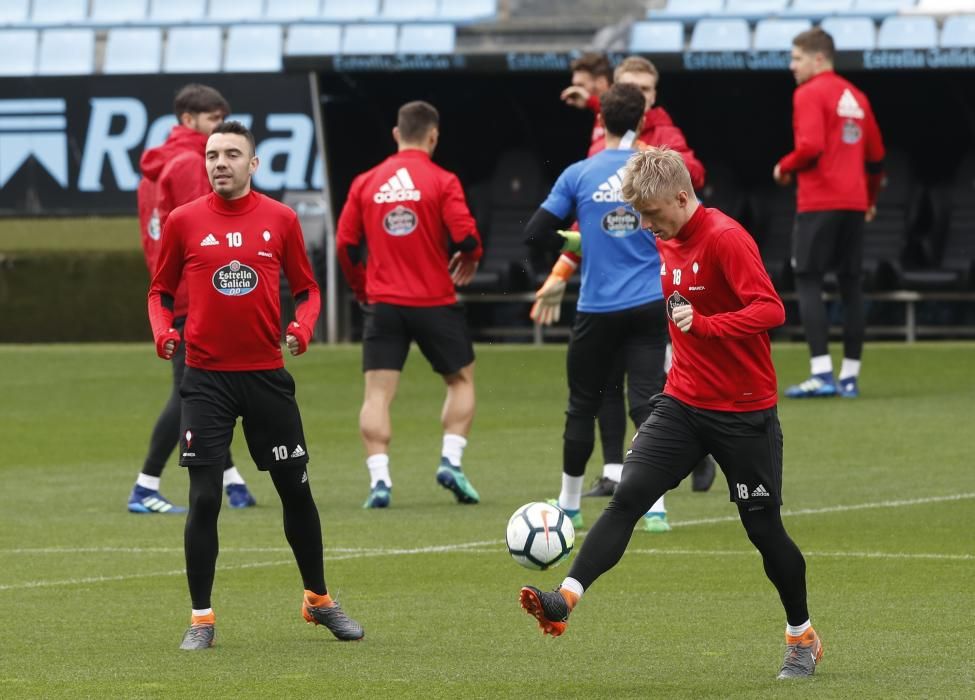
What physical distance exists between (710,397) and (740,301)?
322 millimetres

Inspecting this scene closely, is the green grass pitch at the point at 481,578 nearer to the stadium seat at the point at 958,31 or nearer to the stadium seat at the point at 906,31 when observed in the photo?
the stadium seat at the point at 958,31

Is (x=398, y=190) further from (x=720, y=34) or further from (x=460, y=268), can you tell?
(x=720, y=34)

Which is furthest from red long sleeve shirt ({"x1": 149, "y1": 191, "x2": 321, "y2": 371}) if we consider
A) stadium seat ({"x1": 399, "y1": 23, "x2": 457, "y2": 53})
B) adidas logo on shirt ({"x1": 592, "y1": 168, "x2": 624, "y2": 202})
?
stadium seat ({"x1": 399, "y1": 23, "x2": 457, "y2": 53})

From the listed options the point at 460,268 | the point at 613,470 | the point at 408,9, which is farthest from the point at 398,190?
the point at 408,9

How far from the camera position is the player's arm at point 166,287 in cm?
707

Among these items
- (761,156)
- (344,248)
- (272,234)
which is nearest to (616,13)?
(761,156)

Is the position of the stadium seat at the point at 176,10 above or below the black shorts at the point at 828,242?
above

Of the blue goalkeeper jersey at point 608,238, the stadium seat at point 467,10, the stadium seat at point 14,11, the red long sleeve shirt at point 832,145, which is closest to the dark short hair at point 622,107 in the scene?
the blue goalkeeper jersey at point 608,238

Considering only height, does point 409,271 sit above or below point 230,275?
below

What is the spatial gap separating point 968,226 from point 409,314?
11510 mm

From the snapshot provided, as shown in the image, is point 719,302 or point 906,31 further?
point 906,31

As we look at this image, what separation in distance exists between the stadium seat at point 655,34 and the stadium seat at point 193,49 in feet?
20.4

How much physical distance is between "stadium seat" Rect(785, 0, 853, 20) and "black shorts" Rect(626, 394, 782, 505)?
69.7ft

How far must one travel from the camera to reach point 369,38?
2830cm
